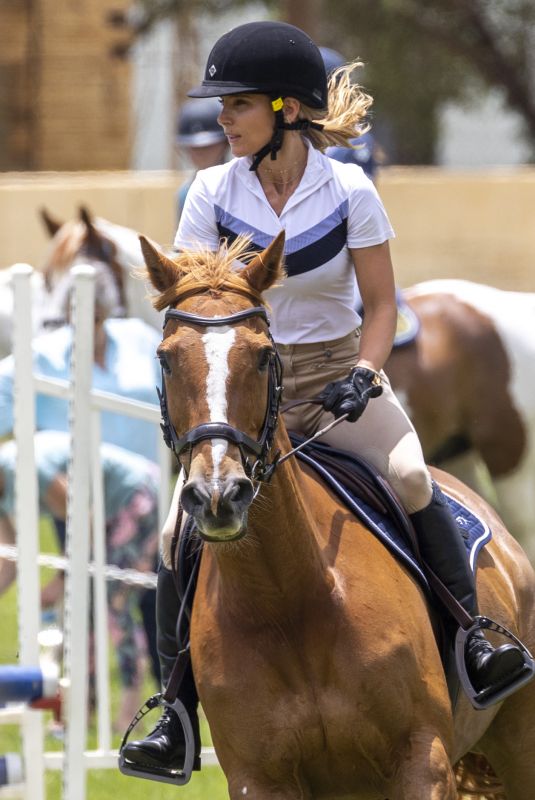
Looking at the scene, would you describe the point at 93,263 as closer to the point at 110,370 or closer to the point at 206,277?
the point at 110,370

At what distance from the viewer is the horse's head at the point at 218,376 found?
366 cm

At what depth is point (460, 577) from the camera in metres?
4.67

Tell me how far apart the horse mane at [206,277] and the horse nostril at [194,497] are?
0.60 m

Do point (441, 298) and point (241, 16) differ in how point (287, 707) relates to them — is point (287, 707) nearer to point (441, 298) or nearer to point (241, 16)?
point (441, 298)

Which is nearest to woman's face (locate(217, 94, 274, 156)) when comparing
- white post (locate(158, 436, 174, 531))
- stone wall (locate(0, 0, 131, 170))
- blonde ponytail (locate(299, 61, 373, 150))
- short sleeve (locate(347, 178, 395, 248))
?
blonde ponytail (locate(299, 61, 373, 150))

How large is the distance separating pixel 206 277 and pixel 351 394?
1.72 ft

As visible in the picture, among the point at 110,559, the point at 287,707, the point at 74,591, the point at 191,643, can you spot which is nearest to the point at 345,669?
the point at 287,707

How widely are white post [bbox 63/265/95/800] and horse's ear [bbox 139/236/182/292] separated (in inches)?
68.2

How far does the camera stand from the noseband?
148 inches

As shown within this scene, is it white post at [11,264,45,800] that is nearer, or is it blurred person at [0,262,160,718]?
white post at [11,264,45,800]

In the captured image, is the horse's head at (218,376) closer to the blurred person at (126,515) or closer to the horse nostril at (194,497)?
the horse nostril at (194,497)

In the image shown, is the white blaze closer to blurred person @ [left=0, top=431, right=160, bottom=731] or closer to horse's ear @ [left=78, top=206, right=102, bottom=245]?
blurred person @ [left=0, top=431, right=160, bottom=731]

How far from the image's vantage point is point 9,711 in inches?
222

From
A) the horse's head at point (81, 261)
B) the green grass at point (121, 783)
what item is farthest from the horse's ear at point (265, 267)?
the horse's head at point (81, 261)
